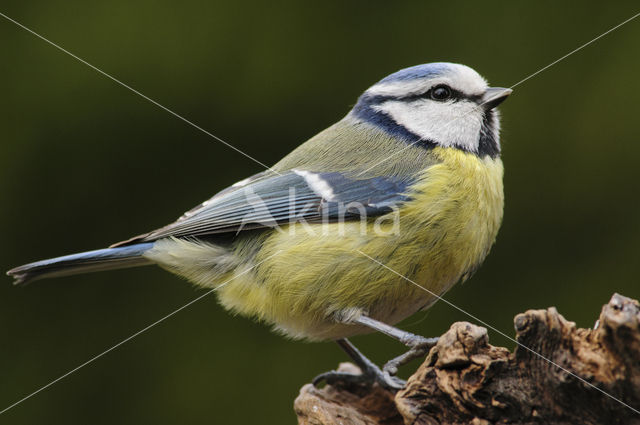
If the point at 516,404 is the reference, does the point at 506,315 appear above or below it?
below

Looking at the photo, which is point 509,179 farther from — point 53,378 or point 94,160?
point 53,378

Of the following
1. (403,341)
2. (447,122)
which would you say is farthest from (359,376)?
(447,122)

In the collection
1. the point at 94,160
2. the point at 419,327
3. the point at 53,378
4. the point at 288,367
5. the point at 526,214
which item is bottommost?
the point at 53,378

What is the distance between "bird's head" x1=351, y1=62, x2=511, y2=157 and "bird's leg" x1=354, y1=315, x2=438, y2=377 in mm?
558

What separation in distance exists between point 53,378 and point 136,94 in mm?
1090

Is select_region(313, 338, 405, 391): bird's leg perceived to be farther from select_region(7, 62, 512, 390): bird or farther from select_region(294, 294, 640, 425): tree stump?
select_region(294, 294, 640, 425): tree stump

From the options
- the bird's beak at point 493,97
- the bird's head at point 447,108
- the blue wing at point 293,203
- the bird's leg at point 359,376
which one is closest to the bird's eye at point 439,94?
the bird's head at point 447,108

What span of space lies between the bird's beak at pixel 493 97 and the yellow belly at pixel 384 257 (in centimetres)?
17

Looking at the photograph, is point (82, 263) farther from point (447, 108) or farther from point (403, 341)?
point (447, 108)

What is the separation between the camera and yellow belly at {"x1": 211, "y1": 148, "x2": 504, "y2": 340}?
1.77 m

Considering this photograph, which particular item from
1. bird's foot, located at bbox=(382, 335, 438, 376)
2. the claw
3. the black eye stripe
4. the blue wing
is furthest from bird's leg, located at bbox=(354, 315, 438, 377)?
the black eye stripe

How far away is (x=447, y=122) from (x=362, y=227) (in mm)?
457

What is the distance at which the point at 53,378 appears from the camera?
8.02 ft

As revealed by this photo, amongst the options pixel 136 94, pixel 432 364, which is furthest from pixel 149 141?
pixel 432 364
